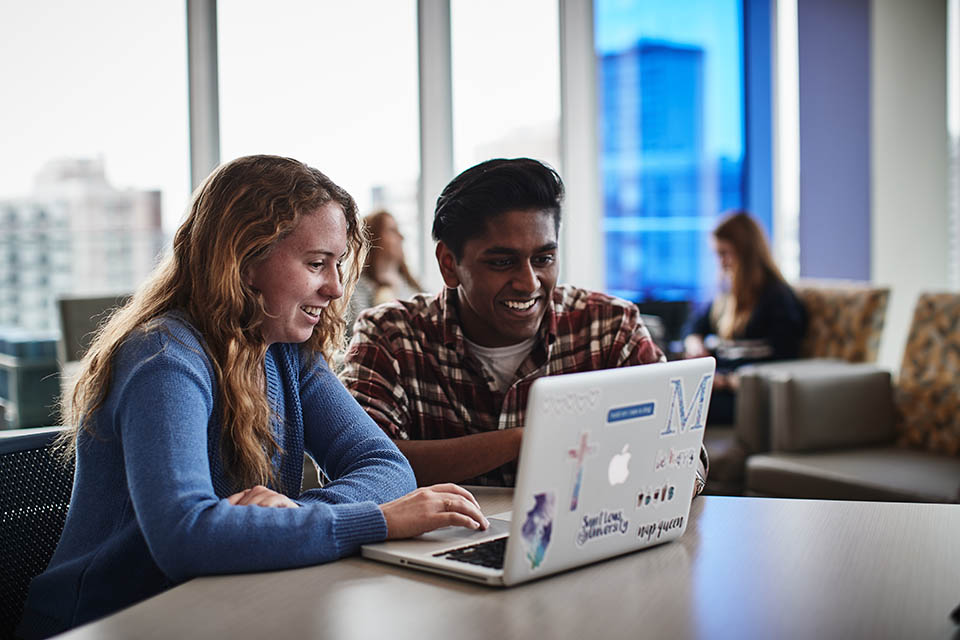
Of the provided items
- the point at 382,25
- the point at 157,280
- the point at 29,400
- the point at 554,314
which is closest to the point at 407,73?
the point at 382,25

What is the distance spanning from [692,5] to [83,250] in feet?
11.9

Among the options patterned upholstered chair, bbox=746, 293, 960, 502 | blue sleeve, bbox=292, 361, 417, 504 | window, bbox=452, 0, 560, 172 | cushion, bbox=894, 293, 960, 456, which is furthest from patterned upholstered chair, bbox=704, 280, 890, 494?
blue sleeve, bbox=292, 361, 417, 504

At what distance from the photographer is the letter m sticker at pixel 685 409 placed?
47.2 inches

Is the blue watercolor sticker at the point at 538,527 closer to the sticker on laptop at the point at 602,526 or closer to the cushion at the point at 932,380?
the sticker on laptop at the point at 602,526

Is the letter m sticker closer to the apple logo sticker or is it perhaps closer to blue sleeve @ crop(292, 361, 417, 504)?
the apple logo sticker

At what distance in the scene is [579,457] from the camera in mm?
1095

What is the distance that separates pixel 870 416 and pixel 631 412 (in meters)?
2.61

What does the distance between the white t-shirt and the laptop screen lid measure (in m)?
0.72

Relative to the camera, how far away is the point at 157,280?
1481mm

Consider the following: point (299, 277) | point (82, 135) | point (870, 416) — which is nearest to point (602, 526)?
point (299, 277)

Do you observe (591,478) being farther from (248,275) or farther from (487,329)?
(487,329)

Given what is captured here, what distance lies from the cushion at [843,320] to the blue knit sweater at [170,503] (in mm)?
2776

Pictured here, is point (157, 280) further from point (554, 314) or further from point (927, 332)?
point (927, 332)

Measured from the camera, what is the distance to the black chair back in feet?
4.51
